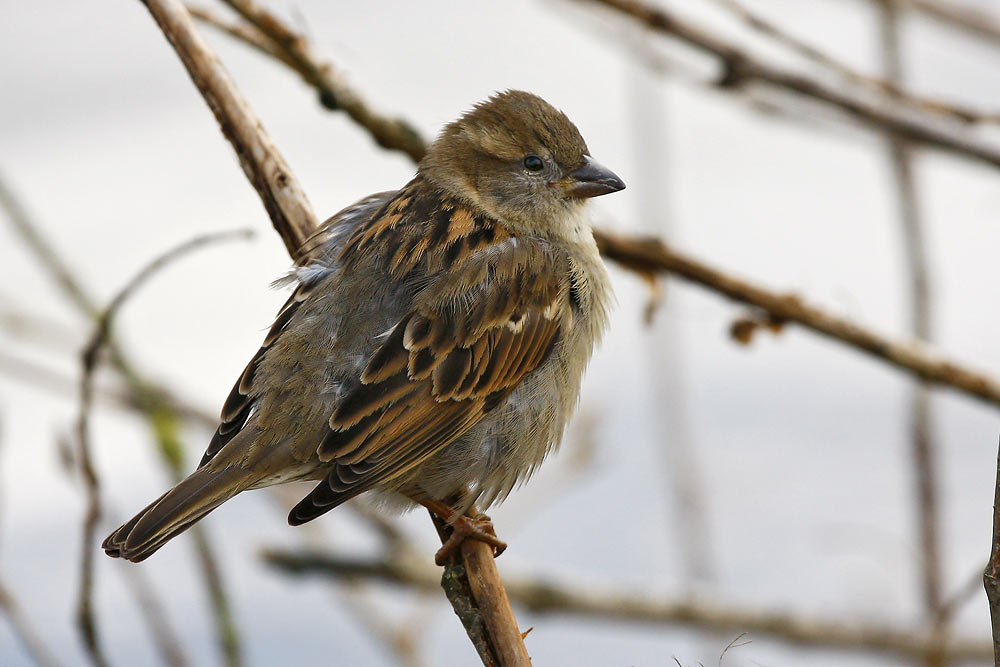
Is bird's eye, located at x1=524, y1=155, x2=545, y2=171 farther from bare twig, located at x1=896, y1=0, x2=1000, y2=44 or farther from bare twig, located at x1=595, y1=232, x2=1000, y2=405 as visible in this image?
bare twig, located at x1=896, y1=0, x2=1000, y2=44

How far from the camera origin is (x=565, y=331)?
4059 millimetres

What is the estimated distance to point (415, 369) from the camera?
3.76 m

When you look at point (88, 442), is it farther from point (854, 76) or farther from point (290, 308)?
point (854, 76)

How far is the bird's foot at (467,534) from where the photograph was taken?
3504 millimetres

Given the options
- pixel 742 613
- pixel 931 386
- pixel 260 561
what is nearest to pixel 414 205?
pixel 260 561

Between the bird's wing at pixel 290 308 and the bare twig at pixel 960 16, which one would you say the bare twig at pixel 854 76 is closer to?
the bare twig at pixel 960 16

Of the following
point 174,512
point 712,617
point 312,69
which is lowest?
point 174,512

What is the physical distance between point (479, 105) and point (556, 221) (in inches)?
23.8

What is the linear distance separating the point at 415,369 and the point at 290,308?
549 mm

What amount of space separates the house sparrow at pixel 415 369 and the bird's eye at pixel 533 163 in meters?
0.20

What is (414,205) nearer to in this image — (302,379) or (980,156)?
(302,379)

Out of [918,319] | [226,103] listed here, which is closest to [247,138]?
[226,103]

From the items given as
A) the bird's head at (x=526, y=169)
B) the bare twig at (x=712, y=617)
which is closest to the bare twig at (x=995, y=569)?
the bird's head at (x=526, y=169)

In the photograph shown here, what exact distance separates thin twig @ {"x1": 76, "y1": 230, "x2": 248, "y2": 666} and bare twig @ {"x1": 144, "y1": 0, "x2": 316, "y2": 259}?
0.41 meters
